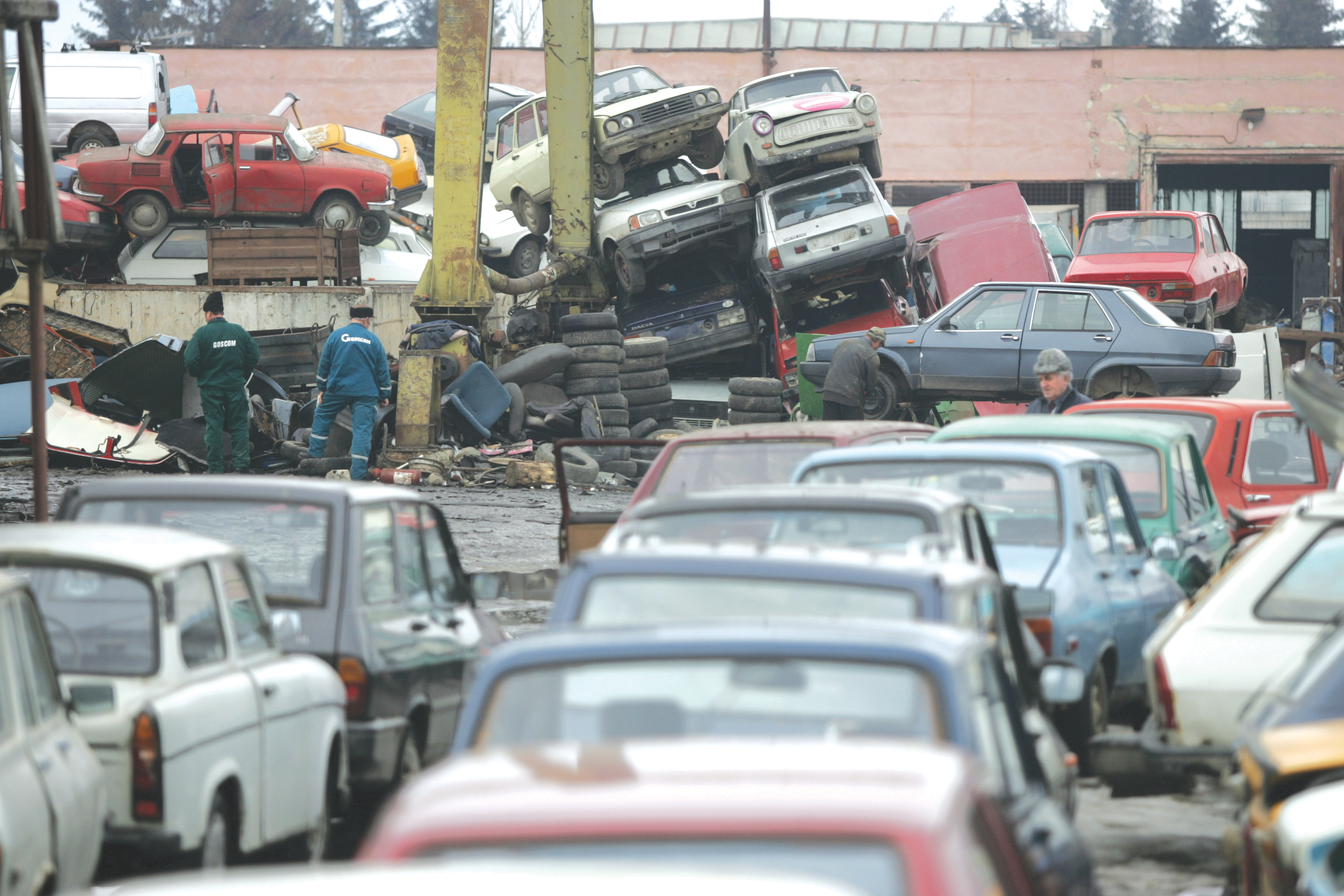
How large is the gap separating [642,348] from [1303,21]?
76456 mm

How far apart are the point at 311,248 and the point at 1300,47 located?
88.7ft

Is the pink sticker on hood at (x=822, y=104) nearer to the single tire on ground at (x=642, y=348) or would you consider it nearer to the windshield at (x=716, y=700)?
the single tire on ground at (x=642, y=348)

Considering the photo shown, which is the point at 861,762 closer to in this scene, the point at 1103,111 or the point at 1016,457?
the point at 1016,457

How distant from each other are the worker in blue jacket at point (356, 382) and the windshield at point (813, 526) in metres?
11.1

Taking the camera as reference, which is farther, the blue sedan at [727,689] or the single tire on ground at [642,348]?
the single tire on ground at [642,348]

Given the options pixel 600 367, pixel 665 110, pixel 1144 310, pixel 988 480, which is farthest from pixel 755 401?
pixel 988 480

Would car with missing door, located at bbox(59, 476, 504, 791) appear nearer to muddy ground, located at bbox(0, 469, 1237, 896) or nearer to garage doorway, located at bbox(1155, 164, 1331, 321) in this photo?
muddy ground, located at bbox(0, 469, 1237, 896)

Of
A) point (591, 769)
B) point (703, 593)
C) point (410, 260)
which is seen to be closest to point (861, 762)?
point (591, 769)

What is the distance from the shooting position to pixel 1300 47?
3909 centimetres

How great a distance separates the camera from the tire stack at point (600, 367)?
19312 mm

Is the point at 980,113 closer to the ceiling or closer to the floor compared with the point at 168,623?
closer to the ceiling

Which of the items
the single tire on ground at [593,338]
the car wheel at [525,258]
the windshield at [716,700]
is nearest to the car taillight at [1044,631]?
the windshield at [716,700]

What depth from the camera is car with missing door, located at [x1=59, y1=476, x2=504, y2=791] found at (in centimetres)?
583

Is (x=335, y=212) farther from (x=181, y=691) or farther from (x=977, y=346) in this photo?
(x=181, y=691)
